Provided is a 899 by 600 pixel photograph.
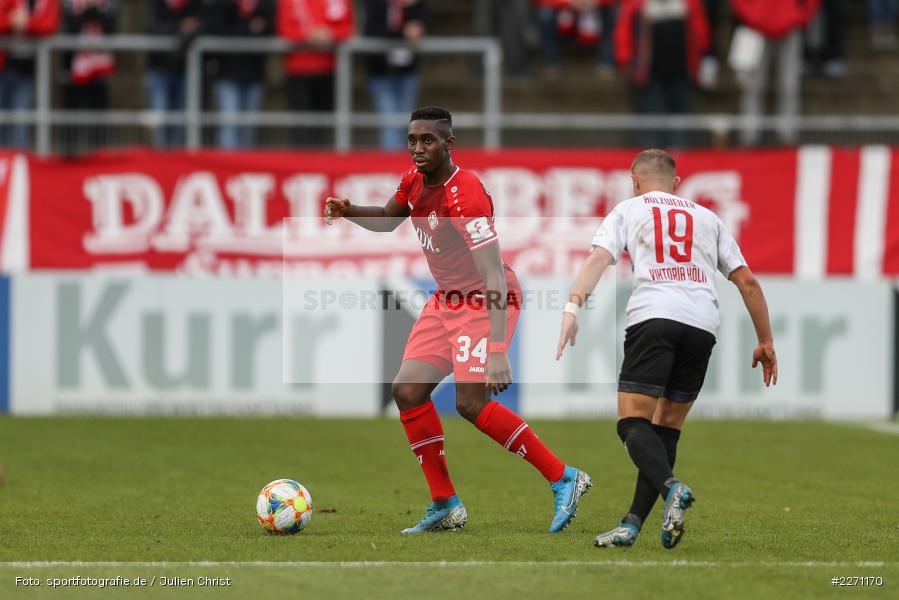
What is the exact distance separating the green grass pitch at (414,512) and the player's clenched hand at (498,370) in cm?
85

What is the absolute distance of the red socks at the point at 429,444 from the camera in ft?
27.9

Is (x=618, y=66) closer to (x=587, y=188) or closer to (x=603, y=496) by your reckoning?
(x=587, y=188)

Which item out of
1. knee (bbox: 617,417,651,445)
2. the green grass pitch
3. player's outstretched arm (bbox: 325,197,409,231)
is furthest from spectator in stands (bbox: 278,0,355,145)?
knee (bbox: 617,417,651,445)

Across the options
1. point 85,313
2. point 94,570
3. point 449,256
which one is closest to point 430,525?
point 449,256

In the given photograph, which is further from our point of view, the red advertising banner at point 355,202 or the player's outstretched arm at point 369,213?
the red advertising banner at point 355,202

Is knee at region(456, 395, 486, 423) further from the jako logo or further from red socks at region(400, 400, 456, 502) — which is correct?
the jako logo

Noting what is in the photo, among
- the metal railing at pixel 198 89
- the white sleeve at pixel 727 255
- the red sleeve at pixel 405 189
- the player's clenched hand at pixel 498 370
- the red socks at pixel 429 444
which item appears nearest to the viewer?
the white sleeve at pixel 727 255

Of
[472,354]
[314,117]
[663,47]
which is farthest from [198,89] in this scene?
[472,354]

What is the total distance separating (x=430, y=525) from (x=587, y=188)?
10.1 meters

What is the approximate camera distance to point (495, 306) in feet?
26.8

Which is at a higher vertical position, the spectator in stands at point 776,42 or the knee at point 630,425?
the spectator in stands at point 776,42

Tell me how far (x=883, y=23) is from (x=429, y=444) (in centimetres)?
1517

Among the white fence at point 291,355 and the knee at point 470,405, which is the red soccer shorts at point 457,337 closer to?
the knee at point 470,405

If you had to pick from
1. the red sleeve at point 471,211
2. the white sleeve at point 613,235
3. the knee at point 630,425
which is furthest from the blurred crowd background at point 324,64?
the knee at point 630,425
